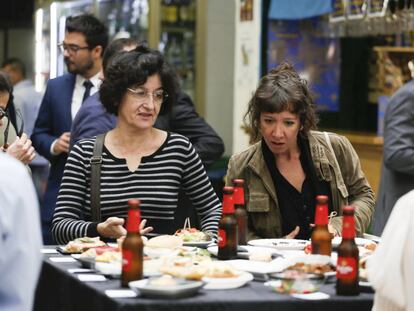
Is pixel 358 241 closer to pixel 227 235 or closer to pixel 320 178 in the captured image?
pixel 320 178

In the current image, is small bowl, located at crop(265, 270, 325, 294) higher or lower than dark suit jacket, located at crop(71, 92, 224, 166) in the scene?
lower

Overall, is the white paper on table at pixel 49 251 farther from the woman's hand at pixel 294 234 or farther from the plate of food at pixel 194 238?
the woman's hand at pixel 294 234

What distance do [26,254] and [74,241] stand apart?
2012 mm

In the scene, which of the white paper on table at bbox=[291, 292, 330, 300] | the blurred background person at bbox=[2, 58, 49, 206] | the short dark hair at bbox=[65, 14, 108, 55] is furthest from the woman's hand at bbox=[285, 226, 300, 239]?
the blurred background person at bbox=[2, 58, 49, 206]

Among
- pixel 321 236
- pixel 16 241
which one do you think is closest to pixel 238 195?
pixel 321 236

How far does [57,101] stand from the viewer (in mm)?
7469

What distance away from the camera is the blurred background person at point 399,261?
12.1 feet

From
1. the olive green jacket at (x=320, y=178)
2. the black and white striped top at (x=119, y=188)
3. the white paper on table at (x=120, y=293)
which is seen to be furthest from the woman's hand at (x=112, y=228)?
the white paper on table at (x=120, y=293)

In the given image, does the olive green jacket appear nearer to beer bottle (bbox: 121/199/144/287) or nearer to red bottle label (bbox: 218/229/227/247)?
red bottle label (bbox: 218/229/227/247)

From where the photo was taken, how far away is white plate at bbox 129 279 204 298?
13.5 feet

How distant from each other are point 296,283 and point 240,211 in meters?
1.01

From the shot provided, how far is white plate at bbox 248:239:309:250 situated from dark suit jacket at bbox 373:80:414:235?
219 cm

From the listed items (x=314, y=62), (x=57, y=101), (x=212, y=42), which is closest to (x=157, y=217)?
(x=57, y=101)

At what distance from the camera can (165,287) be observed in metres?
4.12
